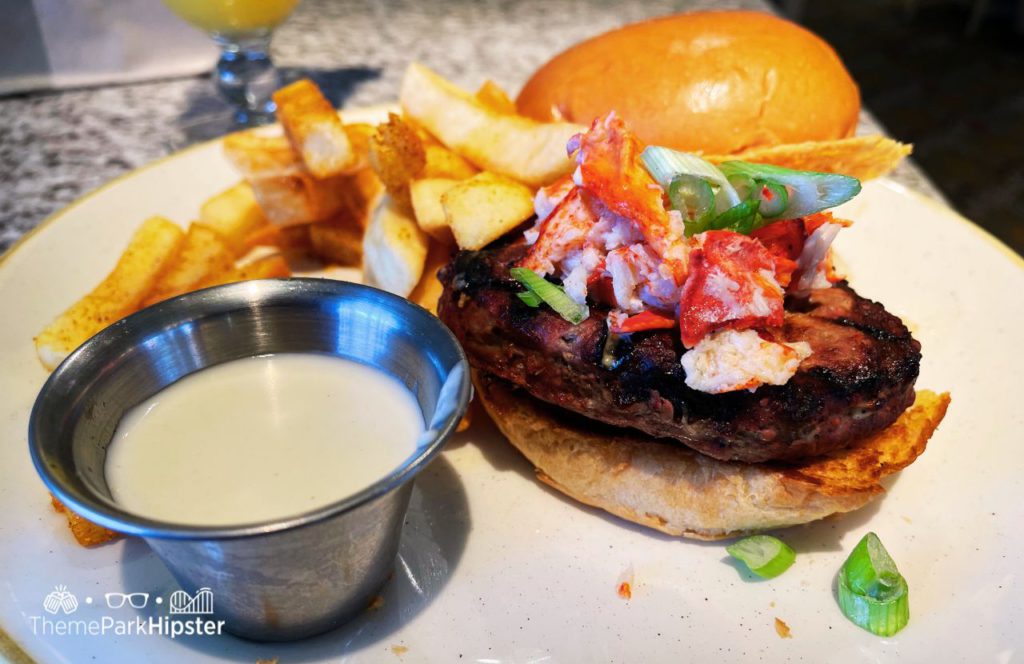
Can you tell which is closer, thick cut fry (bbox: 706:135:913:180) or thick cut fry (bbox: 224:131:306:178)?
thick cut fry (bbox: 706:135:913:180)

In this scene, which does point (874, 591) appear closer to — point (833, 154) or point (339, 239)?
point (833, 154)

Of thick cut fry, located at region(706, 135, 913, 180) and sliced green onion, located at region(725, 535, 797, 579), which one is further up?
thick cut fry, located at region(706, 135, 913, 180)

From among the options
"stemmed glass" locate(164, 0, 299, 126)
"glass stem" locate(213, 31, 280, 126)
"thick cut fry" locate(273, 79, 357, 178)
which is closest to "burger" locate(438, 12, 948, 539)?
"thick cut fry" locate(273, 79, 357, 178)

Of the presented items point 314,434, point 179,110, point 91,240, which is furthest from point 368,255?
point 179,110

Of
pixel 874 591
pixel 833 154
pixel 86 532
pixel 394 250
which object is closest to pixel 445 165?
pixel 394 250

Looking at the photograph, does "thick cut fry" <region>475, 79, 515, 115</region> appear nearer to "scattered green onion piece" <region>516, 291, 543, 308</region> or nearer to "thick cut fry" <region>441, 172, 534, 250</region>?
"thick cut fry" <region>441, 172, 534, 250</region>
